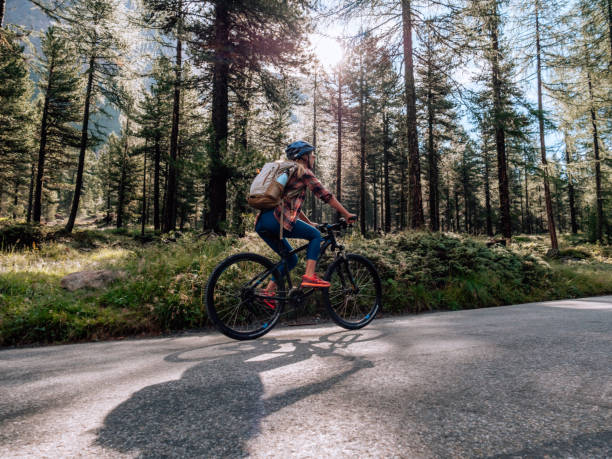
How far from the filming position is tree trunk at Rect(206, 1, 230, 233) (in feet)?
27.7

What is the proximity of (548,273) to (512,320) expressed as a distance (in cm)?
563

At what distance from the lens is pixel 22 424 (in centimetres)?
150

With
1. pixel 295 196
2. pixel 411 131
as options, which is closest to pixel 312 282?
pixel 295 196

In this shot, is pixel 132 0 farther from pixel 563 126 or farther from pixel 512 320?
pixel 563 126

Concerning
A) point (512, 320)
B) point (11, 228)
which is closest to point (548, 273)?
point (512, 320)

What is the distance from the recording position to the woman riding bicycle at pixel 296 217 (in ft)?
12.1

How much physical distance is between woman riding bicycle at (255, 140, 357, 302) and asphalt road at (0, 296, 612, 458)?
1009mm

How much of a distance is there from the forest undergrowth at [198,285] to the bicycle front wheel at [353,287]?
95cm

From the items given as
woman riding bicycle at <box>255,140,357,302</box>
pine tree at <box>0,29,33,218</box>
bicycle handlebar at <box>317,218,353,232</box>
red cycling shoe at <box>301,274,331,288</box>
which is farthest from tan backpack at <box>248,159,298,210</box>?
pine tree at <box>0,29,33,218</box>

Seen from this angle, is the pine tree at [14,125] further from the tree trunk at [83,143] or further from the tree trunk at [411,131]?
the tree trunk at [411,131]

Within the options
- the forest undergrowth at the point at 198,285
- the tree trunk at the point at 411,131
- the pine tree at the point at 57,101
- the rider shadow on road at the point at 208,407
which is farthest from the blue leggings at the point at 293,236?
the pine tree at the point at 57,101

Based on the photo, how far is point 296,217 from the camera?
3881mm

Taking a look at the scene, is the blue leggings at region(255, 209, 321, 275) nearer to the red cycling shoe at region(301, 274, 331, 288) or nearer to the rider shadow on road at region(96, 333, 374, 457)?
the red cycling shoe at region(301, 274, 331, 288)

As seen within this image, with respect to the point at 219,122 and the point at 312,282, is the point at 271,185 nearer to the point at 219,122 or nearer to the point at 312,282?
the point at 312,282
